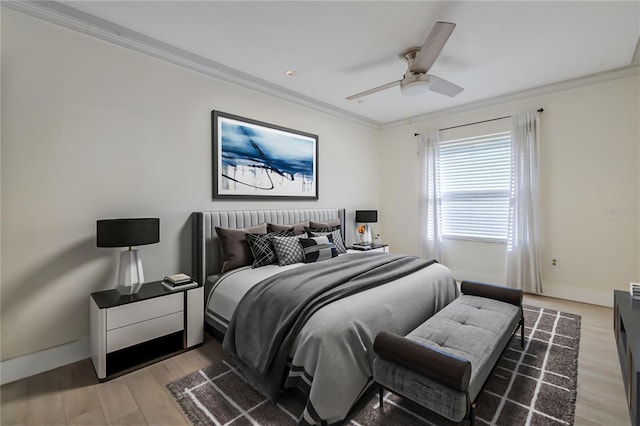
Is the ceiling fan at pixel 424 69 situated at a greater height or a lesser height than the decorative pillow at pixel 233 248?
greater

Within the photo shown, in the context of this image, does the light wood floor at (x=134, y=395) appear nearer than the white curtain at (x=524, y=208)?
Yes

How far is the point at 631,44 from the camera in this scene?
2.83 m

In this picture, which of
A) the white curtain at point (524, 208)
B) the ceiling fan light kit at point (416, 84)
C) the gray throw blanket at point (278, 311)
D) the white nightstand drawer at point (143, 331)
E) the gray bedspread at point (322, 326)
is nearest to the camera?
the gray bedspread at point (322, 326)

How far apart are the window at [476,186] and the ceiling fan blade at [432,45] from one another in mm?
2352

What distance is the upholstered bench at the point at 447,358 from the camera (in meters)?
1.45

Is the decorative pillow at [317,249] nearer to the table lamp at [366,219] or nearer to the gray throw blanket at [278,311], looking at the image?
the gray throw blanket at [278,311]

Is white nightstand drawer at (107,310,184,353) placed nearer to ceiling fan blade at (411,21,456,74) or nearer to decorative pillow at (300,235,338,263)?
decorative pillow at (300,235,338,263)

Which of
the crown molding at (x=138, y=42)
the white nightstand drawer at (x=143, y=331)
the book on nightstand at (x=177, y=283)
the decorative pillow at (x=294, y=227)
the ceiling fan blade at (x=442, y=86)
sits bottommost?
the white nightstand drawer at (x=143, y=331)

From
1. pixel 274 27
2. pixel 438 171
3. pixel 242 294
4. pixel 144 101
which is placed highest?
pixel 274 27

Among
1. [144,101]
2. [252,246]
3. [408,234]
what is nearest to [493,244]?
[408,234]

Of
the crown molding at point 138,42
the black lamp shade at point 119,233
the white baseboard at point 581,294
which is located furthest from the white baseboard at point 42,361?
the white baseboard at point 581,294

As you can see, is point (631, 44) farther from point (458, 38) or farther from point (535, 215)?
point (535, 215)

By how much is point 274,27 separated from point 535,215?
4011mm

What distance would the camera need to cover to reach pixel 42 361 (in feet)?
7.33
